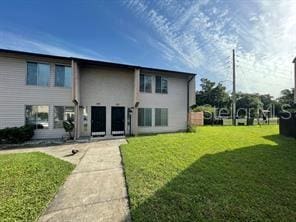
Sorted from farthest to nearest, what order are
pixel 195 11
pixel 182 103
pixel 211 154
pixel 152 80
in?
pixel 182 103
pixel 152 80
pixel 195 11
pixel 211 154

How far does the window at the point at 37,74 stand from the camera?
1150cm

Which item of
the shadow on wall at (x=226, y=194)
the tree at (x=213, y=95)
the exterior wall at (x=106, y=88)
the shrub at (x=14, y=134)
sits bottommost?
the shadow on wall at (x=226, y=194)

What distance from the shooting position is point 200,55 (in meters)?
16.5

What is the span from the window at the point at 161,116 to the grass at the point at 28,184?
9.27 metres

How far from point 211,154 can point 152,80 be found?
29.4 feet

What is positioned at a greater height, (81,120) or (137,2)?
(137,2)

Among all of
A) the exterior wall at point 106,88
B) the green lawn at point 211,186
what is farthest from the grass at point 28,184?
the exterior wall at point 106,88

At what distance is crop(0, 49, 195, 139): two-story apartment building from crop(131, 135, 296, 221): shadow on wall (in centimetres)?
864

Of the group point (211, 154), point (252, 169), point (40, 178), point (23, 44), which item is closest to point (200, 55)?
point (211, 154)

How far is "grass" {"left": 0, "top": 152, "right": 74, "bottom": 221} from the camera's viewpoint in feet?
11.1

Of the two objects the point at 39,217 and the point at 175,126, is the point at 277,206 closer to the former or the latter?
the point at 39,217

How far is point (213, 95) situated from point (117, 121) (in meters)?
34.4

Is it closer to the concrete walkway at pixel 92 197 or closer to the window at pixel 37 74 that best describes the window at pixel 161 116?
the window at pixel 37 74

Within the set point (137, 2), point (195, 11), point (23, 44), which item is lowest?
point (23, 44)
